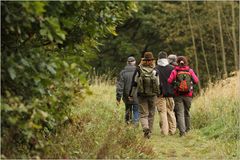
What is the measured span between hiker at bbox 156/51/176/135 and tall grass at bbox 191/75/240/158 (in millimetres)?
757

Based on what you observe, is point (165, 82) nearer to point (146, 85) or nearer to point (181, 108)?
point (181, 108)

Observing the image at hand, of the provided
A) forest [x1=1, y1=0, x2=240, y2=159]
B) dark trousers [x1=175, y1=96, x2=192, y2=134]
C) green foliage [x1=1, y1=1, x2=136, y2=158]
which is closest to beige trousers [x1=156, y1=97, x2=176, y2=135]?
dark trousers [x1=175, y1=96, x2=192, y2=134]

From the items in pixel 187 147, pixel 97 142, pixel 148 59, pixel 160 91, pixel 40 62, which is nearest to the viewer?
pixel 40 62

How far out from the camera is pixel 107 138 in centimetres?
707

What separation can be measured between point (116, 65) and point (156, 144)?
2586cm

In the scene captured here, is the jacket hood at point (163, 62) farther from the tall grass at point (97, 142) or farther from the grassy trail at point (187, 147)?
the tall grass at point (97, 142)

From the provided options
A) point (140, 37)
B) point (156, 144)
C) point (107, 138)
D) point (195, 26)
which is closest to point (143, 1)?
point (140, 37)

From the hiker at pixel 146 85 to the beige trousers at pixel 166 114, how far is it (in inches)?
40.9

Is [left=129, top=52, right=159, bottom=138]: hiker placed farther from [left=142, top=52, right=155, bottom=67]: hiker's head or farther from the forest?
the forest

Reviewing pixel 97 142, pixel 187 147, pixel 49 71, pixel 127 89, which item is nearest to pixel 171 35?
pixel 127 89

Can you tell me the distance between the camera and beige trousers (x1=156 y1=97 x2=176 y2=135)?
12141mm

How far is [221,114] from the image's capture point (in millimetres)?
12305

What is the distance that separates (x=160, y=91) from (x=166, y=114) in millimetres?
750

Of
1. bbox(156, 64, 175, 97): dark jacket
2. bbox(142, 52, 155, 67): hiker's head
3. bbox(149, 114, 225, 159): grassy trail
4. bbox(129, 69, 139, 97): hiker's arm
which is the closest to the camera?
bbox(149, 114, 225, 159): grassy trail
